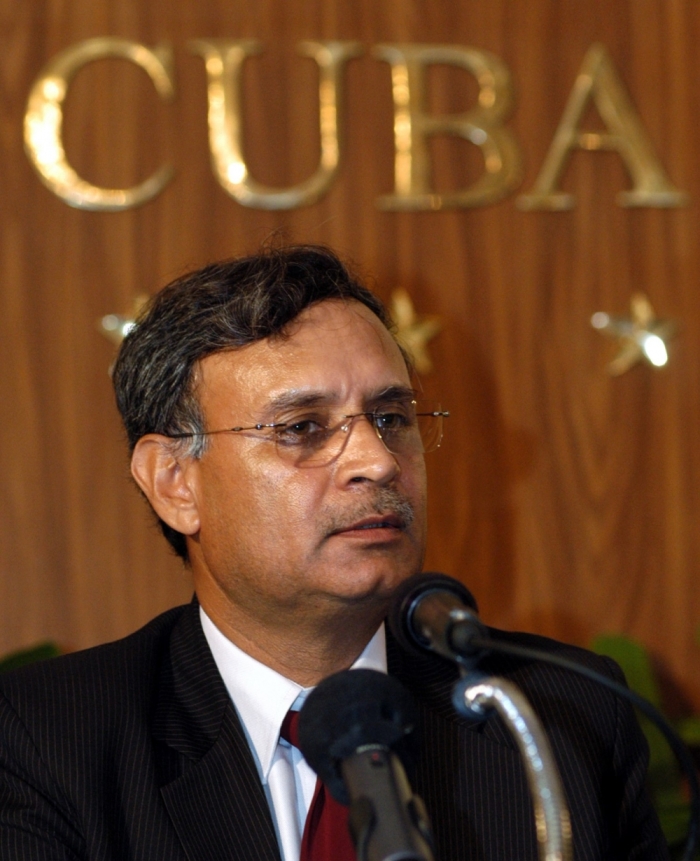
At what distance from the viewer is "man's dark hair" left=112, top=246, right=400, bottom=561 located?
1.85 meters

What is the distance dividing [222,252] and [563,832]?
2273 mm

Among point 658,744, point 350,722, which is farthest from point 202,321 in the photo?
point 658,744

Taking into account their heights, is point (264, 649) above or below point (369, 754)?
below

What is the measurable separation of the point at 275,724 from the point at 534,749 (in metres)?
0.82

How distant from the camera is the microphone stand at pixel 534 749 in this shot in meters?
0.98

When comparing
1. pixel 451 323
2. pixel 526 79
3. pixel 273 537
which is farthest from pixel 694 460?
pixel 273 537

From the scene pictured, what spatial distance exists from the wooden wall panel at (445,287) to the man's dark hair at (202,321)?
96 cm

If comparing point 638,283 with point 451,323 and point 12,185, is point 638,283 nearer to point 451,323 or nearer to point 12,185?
point 451,323

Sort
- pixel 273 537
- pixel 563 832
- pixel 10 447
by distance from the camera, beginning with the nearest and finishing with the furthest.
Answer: pixel 563 832
pixel 273 537
pixel 10 447

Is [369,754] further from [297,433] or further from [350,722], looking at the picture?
[297,433]

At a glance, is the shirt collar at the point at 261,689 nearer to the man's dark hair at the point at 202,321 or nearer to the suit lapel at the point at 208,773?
the suit lapel at the point at 208,773

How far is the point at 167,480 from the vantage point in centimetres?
195

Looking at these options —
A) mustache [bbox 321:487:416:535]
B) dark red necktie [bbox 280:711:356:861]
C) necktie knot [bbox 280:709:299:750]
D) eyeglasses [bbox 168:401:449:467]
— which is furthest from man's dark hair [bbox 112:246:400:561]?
dark red necktie [bbox 280:711:356:861]

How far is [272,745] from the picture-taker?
1.74m
